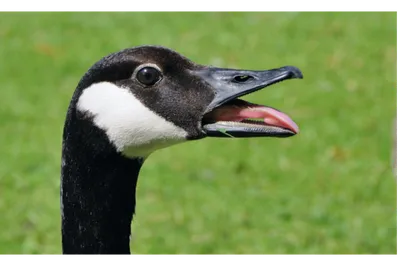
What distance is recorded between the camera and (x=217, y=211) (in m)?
4.98

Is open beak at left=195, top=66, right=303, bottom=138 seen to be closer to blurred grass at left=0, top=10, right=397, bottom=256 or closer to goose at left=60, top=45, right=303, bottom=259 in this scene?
goose at left=60, top=45, right=303, bottom=259

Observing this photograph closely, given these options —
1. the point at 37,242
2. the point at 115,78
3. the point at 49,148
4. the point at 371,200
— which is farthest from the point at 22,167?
the point at 115,78

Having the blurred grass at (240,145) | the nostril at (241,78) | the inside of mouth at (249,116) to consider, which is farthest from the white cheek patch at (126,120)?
the blurred grass at (240,145)

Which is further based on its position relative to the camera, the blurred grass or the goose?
the blurred grass

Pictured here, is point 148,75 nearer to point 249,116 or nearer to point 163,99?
point 163,99

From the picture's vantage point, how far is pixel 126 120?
2.48 metres

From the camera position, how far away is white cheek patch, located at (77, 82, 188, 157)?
247 centimetres

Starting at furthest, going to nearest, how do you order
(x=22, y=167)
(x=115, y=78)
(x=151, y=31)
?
(x=151, y=31) → (x=22, y=167) → (x=115, y=78)

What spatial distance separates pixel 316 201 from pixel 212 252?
0.92 metres

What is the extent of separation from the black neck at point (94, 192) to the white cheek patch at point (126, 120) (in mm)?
41

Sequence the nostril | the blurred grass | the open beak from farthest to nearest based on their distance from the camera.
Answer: the blurred grass → the nostril → the open beak

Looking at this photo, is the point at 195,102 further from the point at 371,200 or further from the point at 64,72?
the point at 64,72

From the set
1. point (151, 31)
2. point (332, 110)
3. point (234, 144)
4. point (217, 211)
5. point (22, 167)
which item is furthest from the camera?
→ point (151, 31)

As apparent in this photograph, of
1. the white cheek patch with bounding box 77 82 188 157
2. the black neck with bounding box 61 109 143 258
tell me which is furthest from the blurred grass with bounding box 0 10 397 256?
the white cheek patch with bounding box 77 82 188 157
